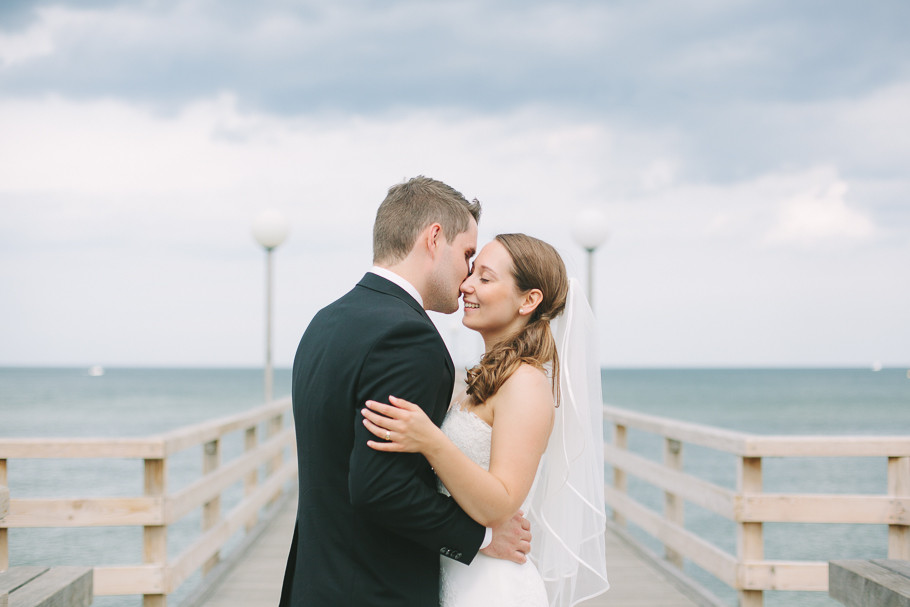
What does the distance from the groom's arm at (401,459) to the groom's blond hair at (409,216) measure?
1.05 feet

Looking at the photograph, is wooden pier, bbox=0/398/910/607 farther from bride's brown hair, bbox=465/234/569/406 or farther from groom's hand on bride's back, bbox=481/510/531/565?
groom's hand on bride's back, bbox=481/510/531/565

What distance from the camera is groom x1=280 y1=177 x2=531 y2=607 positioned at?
80.7 inches

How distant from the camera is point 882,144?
49.8m

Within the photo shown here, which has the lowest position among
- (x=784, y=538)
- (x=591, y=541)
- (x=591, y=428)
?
(x=784, y=538)

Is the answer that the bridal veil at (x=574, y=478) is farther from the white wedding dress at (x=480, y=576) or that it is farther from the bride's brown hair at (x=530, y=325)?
the white wedding dress at (x=480, y=576)

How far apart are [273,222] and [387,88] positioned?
181 feet

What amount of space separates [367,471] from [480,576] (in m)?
0.62

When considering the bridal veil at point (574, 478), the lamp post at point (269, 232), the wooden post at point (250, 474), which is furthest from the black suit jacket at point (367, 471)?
the lamp post at point (269, 232)

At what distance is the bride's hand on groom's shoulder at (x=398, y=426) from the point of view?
198 cm

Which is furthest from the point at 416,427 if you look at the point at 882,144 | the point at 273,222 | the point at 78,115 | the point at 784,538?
the point at 78,115

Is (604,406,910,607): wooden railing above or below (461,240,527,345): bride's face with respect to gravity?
below

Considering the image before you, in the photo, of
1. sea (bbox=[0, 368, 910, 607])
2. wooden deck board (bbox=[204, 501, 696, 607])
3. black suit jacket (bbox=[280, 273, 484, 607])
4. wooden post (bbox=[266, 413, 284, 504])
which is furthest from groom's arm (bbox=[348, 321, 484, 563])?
sea (bbox=[0, 368, 910, 607])

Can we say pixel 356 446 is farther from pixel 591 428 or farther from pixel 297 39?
pixel 297 39

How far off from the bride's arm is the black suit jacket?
0.05m
